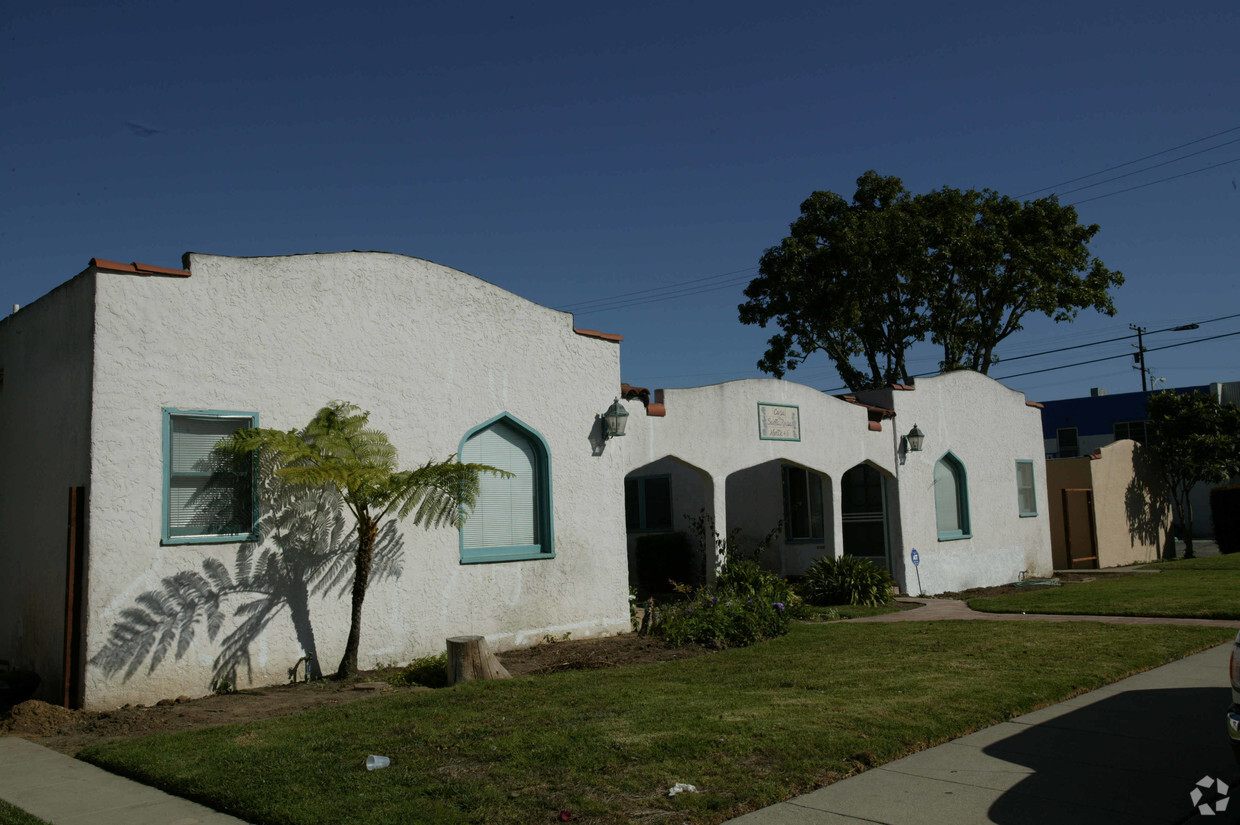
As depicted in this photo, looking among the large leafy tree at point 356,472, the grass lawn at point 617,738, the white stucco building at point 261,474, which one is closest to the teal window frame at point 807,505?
the white stucco building at point 261,474

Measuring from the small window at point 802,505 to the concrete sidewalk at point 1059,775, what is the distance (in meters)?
11.8

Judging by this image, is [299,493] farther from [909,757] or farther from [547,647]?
[909,757]

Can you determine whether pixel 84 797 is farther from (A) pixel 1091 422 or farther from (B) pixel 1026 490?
(A) pixel 1091 422

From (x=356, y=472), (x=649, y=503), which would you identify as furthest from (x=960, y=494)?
(x=356, y=472)

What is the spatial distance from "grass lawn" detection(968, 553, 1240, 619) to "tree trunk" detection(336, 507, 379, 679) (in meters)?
9.99

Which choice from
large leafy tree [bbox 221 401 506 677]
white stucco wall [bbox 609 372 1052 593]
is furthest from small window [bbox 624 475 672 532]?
large leafy tree [bbox 221 401 506 677]

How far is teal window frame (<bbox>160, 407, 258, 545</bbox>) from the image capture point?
9.55 m

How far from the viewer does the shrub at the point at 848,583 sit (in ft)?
54.5

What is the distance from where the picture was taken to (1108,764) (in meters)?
6.21

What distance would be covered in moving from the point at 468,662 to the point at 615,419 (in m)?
4.58

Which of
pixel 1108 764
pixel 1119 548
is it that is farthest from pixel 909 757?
pixel 1119 548

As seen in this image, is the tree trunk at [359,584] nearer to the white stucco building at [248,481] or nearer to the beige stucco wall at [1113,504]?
the white stucco building at [248,481]

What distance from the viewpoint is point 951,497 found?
19969 millimetres

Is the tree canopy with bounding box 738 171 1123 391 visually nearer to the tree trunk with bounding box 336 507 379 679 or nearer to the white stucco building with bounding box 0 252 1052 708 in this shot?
the white stucco building with bounding box 0 252 1052 708
